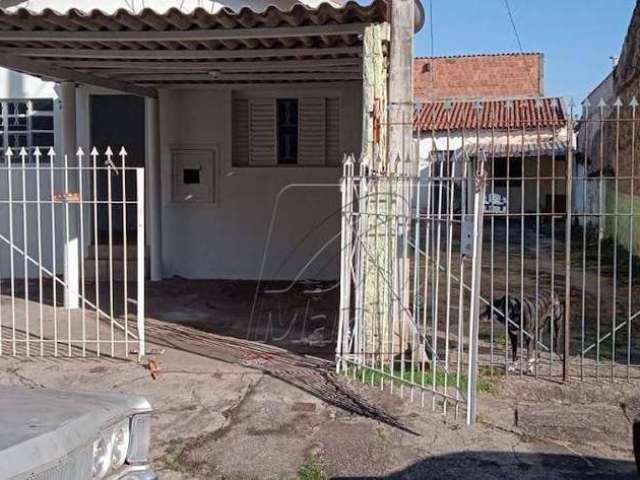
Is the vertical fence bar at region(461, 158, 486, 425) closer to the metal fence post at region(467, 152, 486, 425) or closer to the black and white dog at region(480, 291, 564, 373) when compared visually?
the metal fence post at region(467, 152, 486, 425)

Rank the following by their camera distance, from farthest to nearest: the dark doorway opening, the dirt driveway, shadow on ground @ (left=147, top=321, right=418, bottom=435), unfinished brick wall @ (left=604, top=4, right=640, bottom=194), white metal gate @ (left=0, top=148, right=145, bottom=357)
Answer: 1. unfinished brick wall @ (left=604, top=4, right=640, bottom=194)
2. the dark doorway opening
3. white metal gate @ (left=0, top=148, right=145, bottom=357)
4. shadow on ground @ (left=147, top=321, right=418, bottom=435)
5. the dirt driveway

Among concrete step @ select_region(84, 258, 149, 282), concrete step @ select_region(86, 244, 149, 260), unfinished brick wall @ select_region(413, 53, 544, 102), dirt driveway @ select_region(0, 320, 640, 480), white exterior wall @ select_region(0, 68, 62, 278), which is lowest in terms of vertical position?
dirt driveway @ select_region(0, 320, 640, 480)

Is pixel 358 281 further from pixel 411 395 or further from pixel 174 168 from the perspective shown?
pixel 174 168

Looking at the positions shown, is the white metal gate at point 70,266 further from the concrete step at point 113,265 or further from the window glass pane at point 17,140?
the window glass pane at point 17,140

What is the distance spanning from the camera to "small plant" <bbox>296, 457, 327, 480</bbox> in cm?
490

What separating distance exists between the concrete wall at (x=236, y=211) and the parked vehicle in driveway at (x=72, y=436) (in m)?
8.43

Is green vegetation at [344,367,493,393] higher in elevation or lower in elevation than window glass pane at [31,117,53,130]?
lower

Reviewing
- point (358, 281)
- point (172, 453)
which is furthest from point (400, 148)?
point (172, 453)

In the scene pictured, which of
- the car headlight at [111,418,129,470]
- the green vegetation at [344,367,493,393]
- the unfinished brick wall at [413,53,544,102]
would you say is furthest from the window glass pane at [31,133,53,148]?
the unfinished brick wall at [413,53,544,102]

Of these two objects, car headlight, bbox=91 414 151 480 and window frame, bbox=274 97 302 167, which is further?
window frame, bbox=274 97 302 167

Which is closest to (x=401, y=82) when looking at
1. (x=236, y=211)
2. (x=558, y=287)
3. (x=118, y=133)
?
(x=236, y=211)

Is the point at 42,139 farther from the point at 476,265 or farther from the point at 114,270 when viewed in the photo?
the point at 476,265

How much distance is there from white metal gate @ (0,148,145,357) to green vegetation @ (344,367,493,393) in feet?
7.25

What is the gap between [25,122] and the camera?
12539 millimetres
